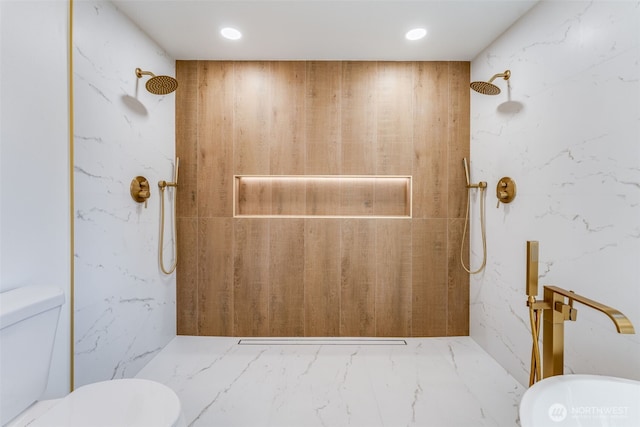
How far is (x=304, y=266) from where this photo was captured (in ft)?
7.53

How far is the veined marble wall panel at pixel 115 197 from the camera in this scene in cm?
144

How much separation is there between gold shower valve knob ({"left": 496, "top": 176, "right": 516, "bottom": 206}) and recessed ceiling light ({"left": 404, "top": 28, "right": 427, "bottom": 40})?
1094 mm

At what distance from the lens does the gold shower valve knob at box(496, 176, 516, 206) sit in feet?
5.95

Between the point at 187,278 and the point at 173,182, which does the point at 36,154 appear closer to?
the point at 173,182

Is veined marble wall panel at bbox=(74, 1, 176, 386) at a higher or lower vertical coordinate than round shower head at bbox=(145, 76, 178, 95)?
lower

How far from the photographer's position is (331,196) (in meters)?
2.34

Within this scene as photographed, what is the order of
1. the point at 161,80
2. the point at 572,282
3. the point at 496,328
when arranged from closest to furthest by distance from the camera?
the point at 572,282, the point at 161,80, the point at 496,328

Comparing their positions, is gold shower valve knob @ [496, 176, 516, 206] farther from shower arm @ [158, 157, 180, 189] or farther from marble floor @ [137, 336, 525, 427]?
shower arm @ [158, 157, 180, 189]

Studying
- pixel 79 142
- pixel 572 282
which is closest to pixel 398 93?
pixel 572 282

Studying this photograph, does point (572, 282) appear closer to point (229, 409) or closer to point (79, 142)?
point (229, 409)

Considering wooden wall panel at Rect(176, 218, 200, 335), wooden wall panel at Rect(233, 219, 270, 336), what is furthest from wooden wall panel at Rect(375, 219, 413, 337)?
wooden wall panel at Rect(176, 218, 200, 335)

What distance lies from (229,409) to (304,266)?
106cm

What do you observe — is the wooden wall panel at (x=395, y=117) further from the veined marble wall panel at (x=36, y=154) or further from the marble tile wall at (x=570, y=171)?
the veined marble wall panel at (x=36, y=154)

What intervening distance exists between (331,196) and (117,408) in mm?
1776
